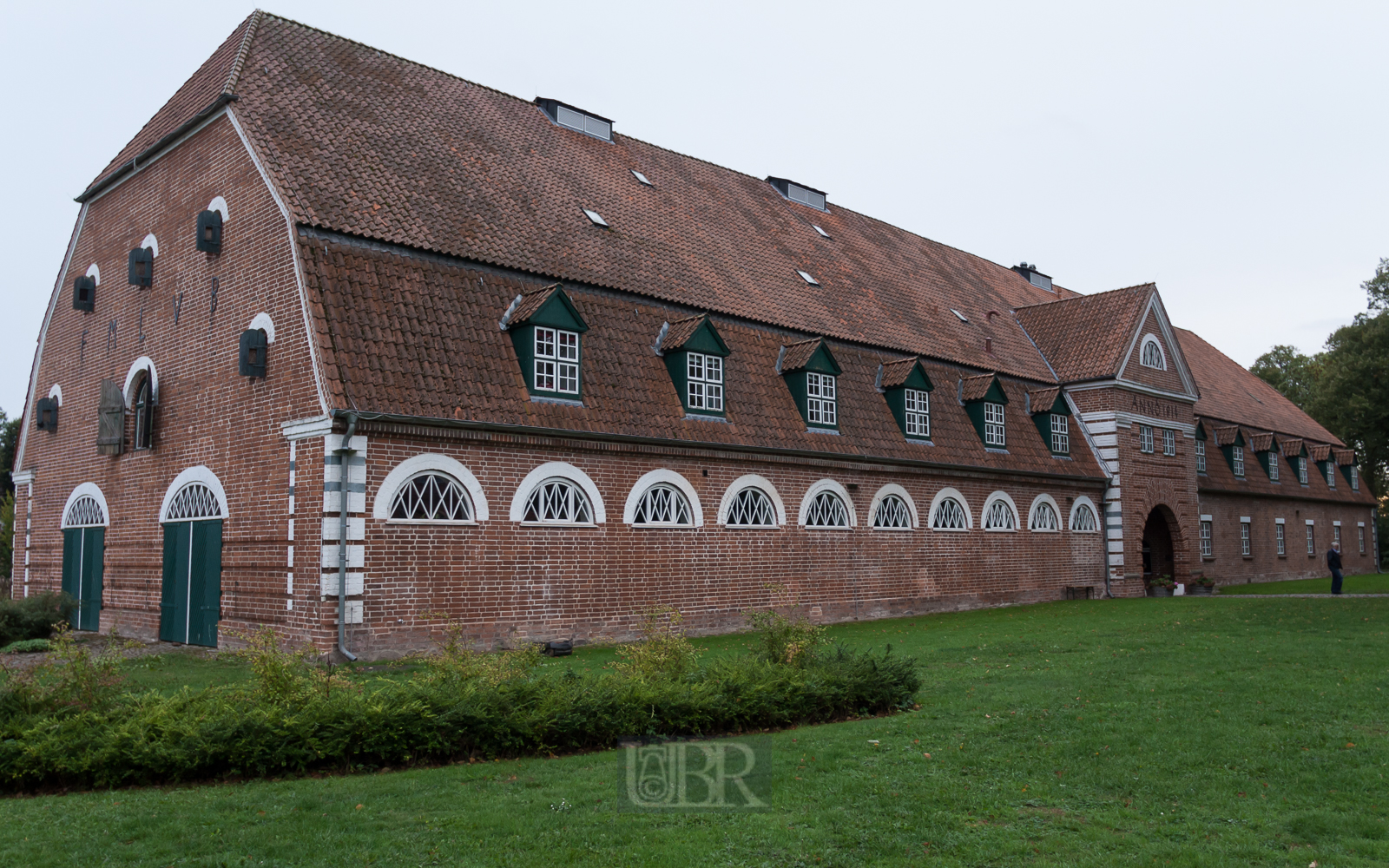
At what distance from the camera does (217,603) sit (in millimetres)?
17297

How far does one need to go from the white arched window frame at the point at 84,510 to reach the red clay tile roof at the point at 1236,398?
1394 inches

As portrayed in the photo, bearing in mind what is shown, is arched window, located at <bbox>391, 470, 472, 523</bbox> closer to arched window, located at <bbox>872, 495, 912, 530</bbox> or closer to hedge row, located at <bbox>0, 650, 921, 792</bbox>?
hedge row, located at <bbox>0, 650, 921, 792</bbox>

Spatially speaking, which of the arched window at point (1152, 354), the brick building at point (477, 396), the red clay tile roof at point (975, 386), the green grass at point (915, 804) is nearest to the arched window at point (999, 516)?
the brick building at point (477, 396)

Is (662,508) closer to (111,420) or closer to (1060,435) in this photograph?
(111,420)

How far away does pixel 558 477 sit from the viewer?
58.2ft

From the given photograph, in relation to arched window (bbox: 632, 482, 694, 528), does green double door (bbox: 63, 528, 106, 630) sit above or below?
below

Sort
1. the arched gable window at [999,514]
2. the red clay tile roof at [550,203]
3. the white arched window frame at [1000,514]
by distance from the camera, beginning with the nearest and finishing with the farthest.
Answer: the red clay tile roof at [550,203] → the white arched window frame at [1000,514] → the arched gable window at [999,514]

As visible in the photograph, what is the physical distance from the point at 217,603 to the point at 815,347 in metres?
12.6

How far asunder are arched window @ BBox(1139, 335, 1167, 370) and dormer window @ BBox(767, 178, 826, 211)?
1101 centimetres

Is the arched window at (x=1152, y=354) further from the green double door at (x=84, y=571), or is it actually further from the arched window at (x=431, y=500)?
the green double door at (x=84, y=571)

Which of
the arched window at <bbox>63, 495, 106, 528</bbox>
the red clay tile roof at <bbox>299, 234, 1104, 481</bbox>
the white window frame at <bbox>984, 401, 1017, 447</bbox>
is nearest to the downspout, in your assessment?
the red clay tile roof at <bbox>299, 234, 1104, 481</bbox>

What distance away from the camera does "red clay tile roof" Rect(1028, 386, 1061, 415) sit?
2962 cm

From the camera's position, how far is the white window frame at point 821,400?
73.9ft

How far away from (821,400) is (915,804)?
15.9 metres
